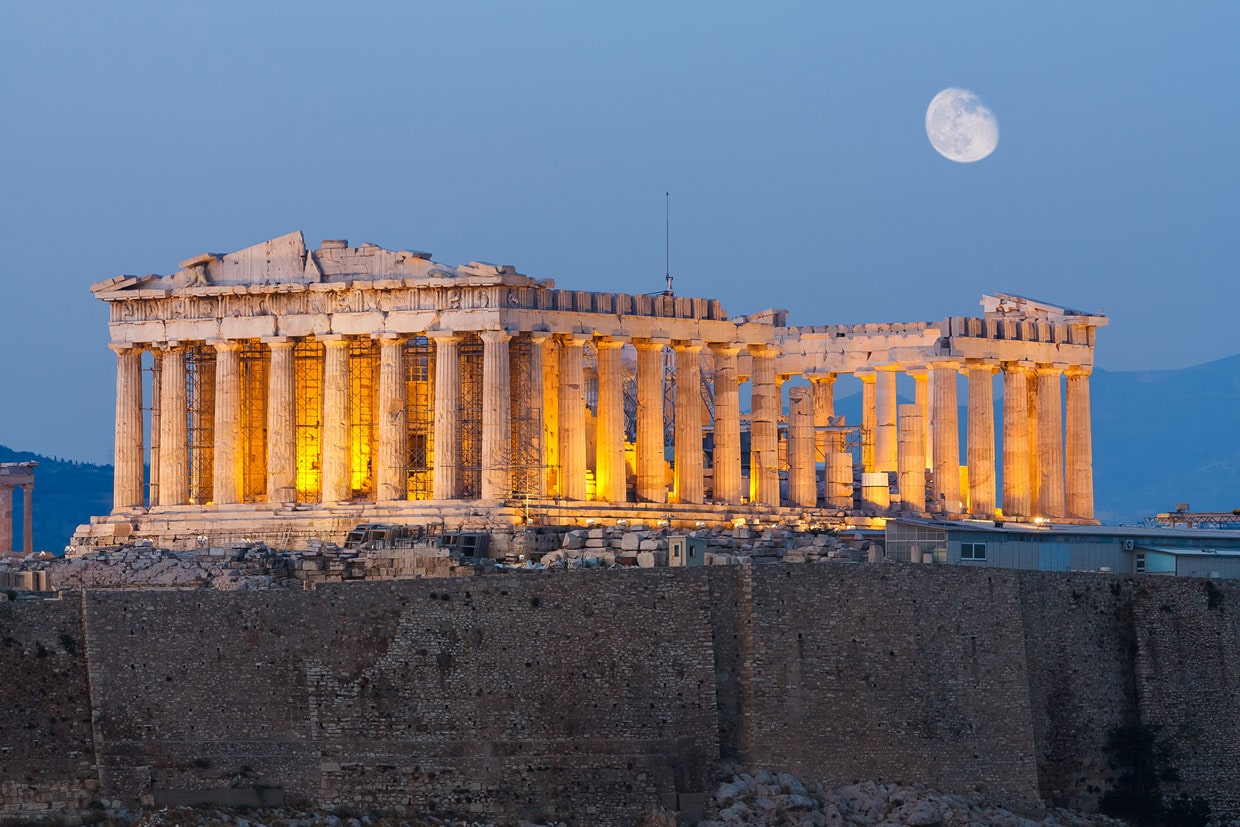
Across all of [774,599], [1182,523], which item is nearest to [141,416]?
[774,599]

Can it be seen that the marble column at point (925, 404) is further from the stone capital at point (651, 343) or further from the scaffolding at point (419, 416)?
the scaffolding at point (419, 416)

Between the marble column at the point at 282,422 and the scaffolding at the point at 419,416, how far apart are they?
14.2ft

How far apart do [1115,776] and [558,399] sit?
2892cm

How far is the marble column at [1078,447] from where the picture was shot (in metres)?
124

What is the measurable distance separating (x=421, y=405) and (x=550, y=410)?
5548 mm

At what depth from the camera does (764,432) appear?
381 ft

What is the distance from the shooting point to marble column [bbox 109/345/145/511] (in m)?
112

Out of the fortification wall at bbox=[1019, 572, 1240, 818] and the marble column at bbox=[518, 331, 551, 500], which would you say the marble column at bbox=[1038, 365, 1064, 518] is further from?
the fortification wall at bbox=[1019, 572, 1240, 818]

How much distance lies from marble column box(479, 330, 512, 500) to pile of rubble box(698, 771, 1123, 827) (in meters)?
26.7

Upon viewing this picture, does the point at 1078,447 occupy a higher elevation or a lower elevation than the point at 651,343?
lower

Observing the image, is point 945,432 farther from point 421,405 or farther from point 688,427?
point 421,405

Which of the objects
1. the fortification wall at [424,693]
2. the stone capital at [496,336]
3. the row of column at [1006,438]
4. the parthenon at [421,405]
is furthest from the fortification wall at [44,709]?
the row of column at [1006,438]

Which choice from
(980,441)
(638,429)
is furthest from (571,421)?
(980,441)

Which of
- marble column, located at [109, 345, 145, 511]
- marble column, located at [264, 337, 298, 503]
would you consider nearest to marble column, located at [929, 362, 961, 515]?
marble column, located at [264, 337, 298, 503]
